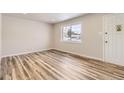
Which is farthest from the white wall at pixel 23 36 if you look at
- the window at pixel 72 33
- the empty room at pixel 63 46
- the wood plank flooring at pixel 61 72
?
the wood plank flooring at pixel 61 72

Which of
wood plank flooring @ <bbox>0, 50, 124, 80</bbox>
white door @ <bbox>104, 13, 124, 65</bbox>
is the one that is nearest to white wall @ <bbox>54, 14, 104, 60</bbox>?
white door @ <bbox>104, 13, 124, 65</bbox>

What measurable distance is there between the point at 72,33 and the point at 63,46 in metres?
1.11

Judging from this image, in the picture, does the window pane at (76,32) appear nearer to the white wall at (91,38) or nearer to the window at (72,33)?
the window at (72,33)

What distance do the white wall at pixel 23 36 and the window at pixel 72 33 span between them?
135 centimetres

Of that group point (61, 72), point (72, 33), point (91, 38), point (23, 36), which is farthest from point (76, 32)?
point (61, 72)

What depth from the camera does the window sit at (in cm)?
578

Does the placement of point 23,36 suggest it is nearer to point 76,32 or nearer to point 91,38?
point 76,32

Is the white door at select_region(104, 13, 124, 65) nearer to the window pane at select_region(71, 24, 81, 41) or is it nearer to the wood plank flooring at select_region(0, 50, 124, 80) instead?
the wood plank flooring at select_region(0, 50, 124, 80)

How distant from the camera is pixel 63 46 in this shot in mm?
6895

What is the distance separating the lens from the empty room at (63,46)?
2.91 meters
